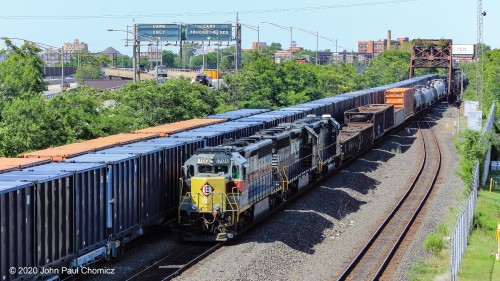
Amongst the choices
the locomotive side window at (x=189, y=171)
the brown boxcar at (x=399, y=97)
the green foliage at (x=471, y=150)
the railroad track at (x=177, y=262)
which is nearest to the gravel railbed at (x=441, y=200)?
the green foliage at (x=471, y=150)

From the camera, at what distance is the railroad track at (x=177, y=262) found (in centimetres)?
2480

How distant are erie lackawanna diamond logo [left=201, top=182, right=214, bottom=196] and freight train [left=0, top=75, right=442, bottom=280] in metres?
0.04

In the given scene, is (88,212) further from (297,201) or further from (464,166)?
(464,166)

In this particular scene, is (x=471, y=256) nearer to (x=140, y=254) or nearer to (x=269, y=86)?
(x=140, y=254)

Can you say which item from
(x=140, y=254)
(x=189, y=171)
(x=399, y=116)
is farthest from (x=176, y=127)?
(x=399, y=116)

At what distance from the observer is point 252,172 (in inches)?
1222

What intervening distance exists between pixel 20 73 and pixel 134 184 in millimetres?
37010

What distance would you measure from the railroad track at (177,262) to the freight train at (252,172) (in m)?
0.53

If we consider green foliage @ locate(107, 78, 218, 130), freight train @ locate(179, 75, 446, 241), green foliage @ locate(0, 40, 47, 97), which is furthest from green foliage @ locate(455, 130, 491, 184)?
green foliage @ locate(0, 40, 47, 97)

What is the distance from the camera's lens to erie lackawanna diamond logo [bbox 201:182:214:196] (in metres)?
28.7

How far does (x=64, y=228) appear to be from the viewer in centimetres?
2289

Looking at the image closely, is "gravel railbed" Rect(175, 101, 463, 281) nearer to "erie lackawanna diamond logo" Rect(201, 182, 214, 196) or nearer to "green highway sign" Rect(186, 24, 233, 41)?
"erie lackawanna diamond logo" Rect(201, 182, 214, 196)

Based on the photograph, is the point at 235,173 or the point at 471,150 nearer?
the point at 235,173

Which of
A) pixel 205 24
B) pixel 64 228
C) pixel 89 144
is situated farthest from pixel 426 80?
pixel 64 228
